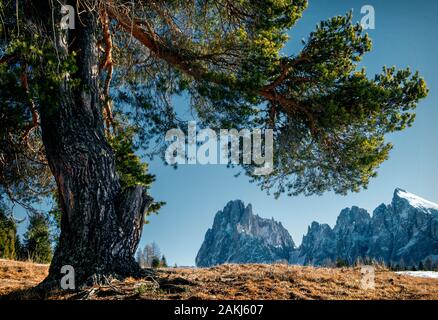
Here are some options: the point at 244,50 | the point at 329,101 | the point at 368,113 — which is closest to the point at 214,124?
the point at 244,50

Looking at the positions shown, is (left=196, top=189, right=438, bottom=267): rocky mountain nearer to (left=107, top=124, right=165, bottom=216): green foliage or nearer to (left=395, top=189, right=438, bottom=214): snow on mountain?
(left=395, top=189, right=438, bottom=214): snow on mountain

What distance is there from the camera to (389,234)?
523 feet

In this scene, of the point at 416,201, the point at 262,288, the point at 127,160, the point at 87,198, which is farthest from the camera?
the point at 416,201

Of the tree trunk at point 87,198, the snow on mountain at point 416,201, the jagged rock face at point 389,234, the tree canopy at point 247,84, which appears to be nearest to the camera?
the tree trunk at point 87,198

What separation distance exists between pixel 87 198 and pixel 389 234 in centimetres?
17634

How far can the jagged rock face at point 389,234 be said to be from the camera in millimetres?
140513

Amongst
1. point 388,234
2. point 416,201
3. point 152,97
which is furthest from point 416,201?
point 152,97

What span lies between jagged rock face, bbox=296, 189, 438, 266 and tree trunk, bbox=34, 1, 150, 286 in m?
137

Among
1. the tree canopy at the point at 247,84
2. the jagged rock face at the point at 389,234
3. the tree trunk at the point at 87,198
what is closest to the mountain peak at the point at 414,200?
the jagged rock face at the point at 389,234

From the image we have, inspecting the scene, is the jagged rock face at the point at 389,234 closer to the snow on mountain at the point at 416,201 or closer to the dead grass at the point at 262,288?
the snow on mountain at the point at 416,201

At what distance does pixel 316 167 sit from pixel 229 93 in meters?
3.45

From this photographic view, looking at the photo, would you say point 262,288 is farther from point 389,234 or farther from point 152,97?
point 389,234

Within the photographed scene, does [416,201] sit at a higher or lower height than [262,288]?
higher

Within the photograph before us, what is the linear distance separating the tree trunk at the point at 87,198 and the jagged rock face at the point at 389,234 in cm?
13652
